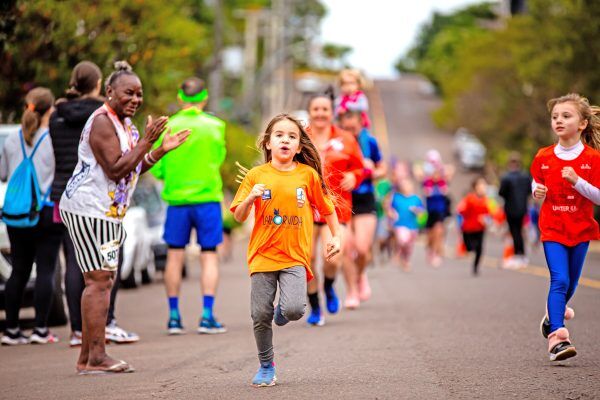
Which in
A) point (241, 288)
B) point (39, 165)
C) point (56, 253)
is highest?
point (39, 165)

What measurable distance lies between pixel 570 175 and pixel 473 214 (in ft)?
42.0

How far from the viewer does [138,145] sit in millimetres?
7965

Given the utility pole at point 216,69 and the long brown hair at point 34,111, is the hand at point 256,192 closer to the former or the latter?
the long brown hair at point 34,111

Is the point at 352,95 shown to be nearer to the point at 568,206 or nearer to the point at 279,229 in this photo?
the point at 568,206

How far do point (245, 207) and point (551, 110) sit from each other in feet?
9.04

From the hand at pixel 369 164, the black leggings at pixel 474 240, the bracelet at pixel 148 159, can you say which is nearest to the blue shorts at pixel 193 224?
the hand at pixel 369 164

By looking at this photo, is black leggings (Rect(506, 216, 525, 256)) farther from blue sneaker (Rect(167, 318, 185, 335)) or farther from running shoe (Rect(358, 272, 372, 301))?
blue sneaker (Rect(167, 318, 185, 335))

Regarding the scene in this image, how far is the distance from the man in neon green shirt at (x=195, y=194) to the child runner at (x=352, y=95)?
6.81 ft

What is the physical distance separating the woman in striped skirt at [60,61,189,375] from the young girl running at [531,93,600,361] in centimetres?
275

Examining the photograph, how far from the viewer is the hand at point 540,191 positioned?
8.66 m

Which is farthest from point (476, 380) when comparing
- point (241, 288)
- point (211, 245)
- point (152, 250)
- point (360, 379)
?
point (152, 250)

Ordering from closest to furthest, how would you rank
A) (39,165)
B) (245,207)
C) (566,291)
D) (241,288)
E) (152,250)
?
(245,207) < (566,291) < (39,165) < (241,288) < (152,250)

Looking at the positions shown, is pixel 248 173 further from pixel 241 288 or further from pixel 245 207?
pixel 241 288

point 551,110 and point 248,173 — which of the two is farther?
point 551,110
